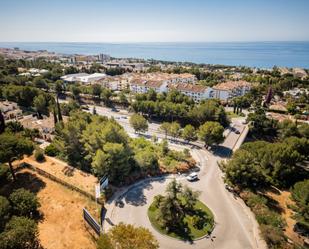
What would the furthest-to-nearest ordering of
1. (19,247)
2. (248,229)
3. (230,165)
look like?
Answer: 1. (230,165)
2. (248,229)
3. (19,247)

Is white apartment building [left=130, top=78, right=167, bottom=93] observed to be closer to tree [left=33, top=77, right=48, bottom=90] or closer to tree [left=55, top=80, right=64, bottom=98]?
tree [left=55, top=80, right=64, bottom=98]

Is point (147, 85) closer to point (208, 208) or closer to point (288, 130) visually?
point (288, 130)

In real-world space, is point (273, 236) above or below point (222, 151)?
above

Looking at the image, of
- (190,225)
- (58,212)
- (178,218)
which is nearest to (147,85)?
(58,212)

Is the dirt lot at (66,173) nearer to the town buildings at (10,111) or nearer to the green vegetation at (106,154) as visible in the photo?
the green vegetation at (106,154)

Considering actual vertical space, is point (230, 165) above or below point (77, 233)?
above

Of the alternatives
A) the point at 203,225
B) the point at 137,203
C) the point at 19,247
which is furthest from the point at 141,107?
the point at 19,247

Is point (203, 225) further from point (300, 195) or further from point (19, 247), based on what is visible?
point (19, 247)
